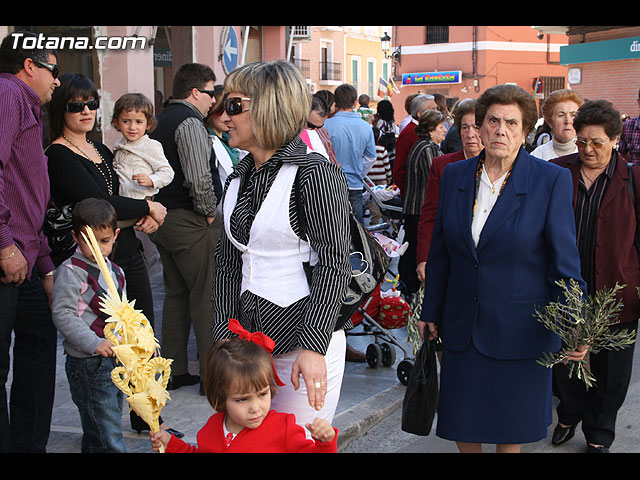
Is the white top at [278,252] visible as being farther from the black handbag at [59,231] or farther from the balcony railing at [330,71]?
the balcony railing at [330,71]

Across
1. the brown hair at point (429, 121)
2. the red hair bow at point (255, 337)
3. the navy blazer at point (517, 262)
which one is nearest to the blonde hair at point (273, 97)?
the red hair bow at point (255, 337)

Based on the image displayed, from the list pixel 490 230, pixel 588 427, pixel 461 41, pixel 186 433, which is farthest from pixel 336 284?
pixel 461 41

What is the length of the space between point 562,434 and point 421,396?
1.69 meters

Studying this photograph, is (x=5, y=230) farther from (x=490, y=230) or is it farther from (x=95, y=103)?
(x=490, y=230)

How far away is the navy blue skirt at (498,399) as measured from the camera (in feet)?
11.7

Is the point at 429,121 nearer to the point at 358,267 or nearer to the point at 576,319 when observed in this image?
the point at 576,319

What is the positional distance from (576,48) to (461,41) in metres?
17.9

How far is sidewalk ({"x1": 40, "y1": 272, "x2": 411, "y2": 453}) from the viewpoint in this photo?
4703mm

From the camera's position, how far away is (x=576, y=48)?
26922mm

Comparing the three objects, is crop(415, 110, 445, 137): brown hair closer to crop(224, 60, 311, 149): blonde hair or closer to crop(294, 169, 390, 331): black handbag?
crop(294, 169, 390, 331): black handbag

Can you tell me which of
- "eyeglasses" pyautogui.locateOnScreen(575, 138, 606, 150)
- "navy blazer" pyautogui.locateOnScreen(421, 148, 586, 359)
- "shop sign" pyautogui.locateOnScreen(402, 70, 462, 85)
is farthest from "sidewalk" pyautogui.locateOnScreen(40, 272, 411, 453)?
"shop sign" pyautogui.locateOnScreen(402, 70, 462, 85)

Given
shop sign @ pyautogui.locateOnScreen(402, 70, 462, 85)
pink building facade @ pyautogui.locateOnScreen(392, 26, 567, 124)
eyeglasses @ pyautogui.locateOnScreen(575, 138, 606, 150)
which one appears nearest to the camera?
eyeglasses @ pyautogui.locateOnScreen(575, 138, 606, 150)

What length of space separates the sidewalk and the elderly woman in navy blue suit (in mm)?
1513

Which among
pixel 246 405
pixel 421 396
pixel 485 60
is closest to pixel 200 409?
pixel 421 396
